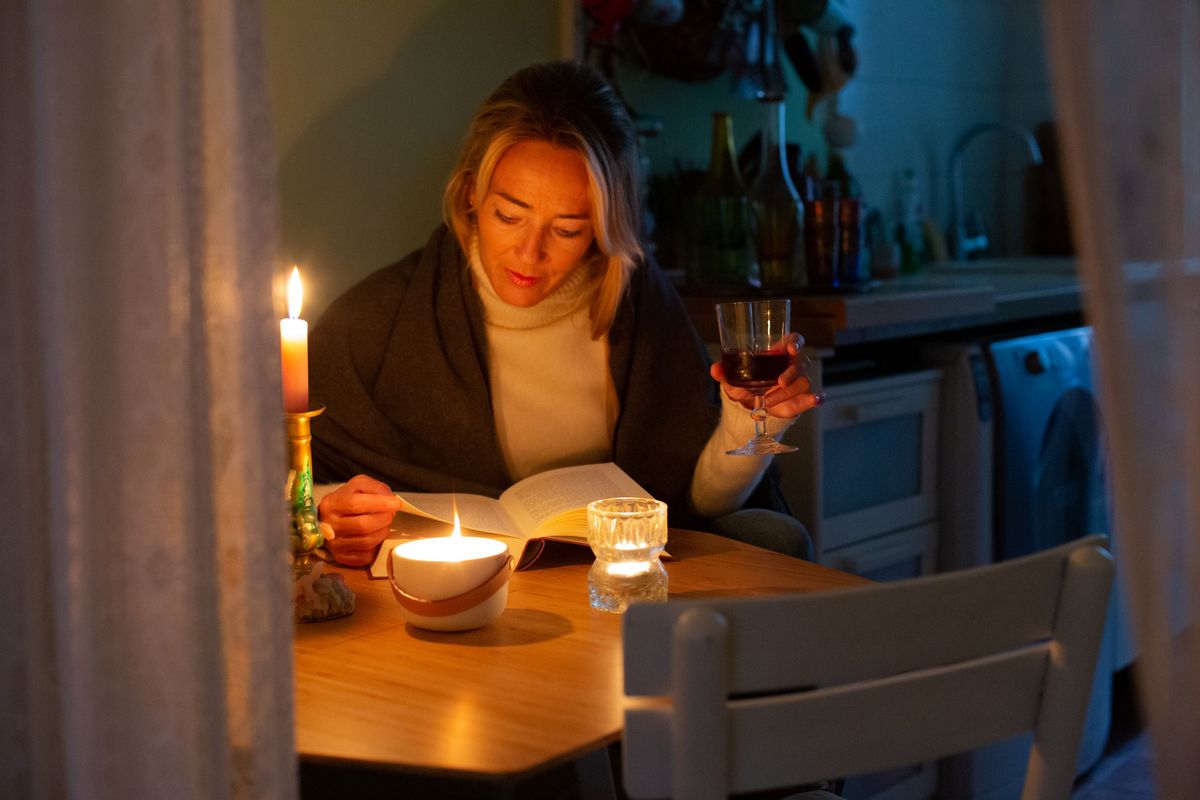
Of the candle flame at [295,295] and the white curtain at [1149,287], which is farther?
the candle flame at [295,295]

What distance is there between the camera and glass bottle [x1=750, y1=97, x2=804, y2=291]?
94.7 inches

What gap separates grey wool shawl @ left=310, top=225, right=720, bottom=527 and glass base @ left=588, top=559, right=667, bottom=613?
1.92 feet

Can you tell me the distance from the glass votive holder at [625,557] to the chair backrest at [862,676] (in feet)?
1.20

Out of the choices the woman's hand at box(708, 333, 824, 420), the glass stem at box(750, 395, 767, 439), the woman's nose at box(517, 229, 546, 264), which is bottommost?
the glass stem at box(750, 395, 767, 439)

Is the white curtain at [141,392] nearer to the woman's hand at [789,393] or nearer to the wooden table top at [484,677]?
the wooden table top at [484,677]

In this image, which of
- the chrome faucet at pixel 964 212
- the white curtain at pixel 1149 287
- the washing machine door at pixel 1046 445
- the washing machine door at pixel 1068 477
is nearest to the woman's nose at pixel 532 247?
the white curtain at pixel 1149 287

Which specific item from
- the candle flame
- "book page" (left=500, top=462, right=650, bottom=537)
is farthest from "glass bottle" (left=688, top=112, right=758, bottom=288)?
the candle flame

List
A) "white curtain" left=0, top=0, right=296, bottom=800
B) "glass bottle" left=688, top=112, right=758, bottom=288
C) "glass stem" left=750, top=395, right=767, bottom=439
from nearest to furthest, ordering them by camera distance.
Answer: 1. "white curtain" left=0, top=0, right=296, bottom=800
2. "glass stem" left=750, top=395, right=767, bottom=439
3. "glass bottle" left=688, top=112, right=758, bottom=288

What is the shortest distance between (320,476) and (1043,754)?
116cm

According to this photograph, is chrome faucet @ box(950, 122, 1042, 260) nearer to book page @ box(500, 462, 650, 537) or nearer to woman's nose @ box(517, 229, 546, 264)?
woman's nose @ box(517, 229, 546, 264)

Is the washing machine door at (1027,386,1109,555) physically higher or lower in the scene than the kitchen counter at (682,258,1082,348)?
lower

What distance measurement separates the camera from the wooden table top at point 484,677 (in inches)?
→ 37.4

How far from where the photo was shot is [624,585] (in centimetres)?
127

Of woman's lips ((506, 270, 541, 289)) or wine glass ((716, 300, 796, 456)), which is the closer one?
wine glass ((716, 300, 796, 456))
